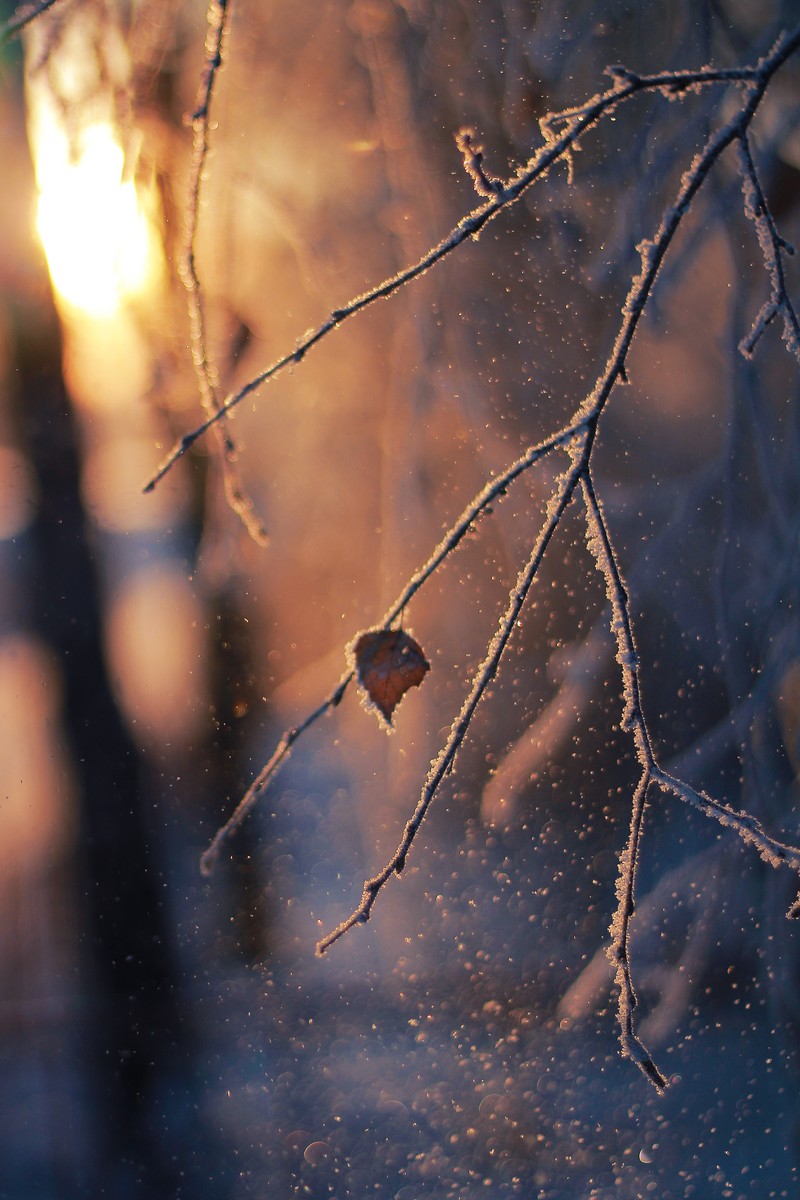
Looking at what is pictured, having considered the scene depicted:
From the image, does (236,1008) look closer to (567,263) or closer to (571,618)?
(571,618)

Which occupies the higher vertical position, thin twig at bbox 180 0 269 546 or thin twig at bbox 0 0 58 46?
thin twig at bbox 0 0 58 46

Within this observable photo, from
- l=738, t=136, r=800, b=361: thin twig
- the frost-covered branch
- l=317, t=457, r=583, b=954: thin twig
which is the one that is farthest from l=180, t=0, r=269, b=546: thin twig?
l=738, t=136, r=800, b=361: thin twig

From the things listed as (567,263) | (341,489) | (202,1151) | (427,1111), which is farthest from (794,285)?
(202,1151)

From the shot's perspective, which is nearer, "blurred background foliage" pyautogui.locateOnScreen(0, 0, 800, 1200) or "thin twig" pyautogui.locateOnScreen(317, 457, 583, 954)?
"thin twig" pyautogui.locateOnScreen(317, 457, 583, 954)

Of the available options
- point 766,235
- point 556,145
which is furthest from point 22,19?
point 766,235

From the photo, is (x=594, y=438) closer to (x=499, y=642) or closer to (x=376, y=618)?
(x=499, y=642)

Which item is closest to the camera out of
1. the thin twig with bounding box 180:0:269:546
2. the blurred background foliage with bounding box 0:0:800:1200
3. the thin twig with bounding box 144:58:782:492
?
the thin twig with bounding box 144:58:782:492

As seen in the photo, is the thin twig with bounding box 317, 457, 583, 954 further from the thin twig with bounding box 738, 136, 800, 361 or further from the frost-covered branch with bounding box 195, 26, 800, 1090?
the thin twig with bounding box 738, 136, 800, 361

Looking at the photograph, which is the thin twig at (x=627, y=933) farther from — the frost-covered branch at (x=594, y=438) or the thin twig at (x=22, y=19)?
the thin twig at (x=22, y=19)
